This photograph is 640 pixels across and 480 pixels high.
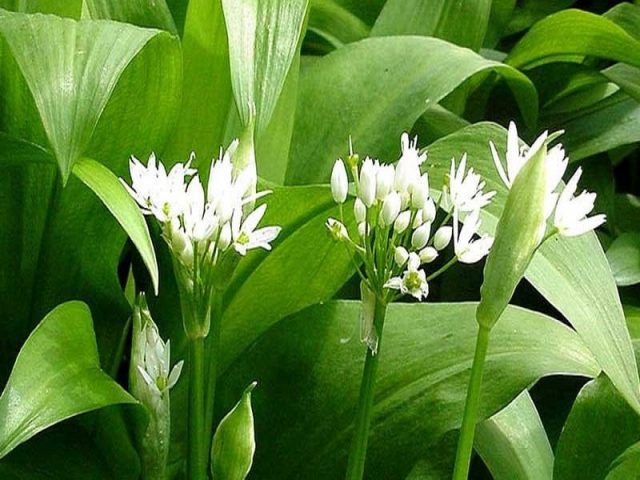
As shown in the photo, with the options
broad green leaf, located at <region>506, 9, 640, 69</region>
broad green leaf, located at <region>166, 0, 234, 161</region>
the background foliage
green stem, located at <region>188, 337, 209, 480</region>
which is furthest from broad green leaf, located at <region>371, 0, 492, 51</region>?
green stem, located at <region>188, 337, 209, 480</region>

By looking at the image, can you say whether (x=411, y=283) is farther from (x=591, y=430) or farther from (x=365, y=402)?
(x=591, y=430)

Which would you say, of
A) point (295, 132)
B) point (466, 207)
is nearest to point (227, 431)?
point (466, 207)

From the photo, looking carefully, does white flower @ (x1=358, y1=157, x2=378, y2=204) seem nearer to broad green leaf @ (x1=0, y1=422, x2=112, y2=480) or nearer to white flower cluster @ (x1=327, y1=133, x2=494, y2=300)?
white flower cluster @ (x1=327, y1=133, x2=494, y2=300)

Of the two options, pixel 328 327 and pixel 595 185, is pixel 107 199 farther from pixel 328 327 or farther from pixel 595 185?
pixel 595 185

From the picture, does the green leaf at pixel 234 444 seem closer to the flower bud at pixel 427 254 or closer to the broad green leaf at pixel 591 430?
the flower bud at pixel 427 254

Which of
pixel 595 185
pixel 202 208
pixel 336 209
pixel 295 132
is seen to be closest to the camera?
pixel 202 208

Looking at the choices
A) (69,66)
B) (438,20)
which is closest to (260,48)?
(69,66)
